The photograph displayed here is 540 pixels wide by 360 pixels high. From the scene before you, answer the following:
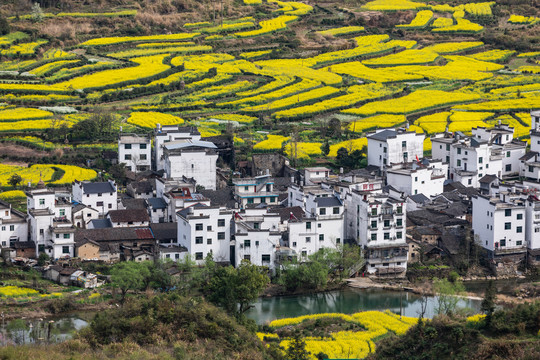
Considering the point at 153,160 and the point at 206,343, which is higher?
the point at 153,160

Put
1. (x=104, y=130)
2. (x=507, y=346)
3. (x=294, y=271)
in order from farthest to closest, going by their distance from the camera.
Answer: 1. (x=104, y=130)
2. (x=294, y=271)
3. (x=507, y=346)

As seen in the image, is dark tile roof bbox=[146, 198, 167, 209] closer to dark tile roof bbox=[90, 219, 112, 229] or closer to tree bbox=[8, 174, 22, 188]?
dark tile roof bbox=[90, 219, 112, 229]

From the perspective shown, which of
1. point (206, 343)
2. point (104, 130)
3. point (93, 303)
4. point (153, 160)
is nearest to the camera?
point (206, 343)

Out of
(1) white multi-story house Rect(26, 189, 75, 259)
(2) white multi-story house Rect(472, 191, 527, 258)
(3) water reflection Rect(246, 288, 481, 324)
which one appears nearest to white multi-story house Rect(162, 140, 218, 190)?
(1) white multi-story house Rect(26, 189, 75, 259)

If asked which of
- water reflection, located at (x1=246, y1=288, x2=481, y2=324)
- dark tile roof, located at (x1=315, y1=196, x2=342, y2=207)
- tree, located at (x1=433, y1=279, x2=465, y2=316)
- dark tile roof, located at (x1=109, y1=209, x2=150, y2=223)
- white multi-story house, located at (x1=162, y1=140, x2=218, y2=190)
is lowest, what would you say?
water reflection, located at (x1=246, y1=288, x2=481, y2=324)

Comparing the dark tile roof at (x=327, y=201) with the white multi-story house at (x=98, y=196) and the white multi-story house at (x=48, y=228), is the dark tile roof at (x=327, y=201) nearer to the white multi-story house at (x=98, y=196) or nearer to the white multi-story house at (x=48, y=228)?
the white multi-story house at (x=98, y=196)

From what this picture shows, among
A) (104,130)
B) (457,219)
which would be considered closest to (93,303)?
(457,219)

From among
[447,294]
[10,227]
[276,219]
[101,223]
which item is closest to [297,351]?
[447,294]

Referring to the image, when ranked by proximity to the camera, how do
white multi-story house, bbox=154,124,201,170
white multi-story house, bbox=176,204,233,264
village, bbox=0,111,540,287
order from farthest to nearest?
white multi-story house, bbox=154,124,201,170 → village, bbox=0,111,540,287 → white multi-story house, bbox=176,204,233,264

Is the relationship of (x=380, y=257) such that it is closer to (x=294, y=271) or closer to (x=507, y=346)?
(x=294, y=271)
